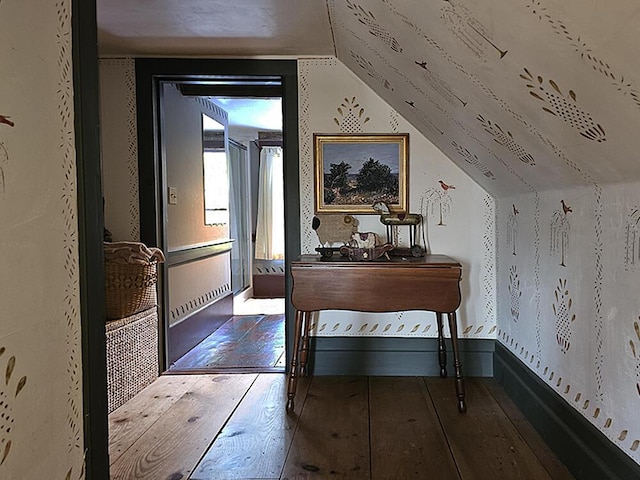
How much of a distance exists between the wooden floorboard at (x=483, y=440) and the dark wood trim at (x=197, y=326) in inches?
64.0

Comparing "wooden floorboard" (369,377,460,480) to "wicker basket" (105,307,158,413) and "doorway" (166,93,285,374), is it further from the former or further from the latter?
"wicker basket" (105,307,158,413)

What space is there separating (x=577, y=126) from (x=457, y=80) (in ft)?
1.74

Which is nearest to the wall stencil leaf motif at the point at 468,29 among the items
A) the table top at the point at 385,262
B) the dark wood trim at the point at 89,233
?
the dark wood trim at the point at 89,233

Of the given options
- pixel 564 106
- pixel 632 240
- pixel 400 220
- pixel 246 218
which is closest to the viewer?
pixel 564 106

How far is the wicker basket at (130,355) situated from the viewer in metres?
2.29

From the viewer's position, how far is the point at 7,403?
784 millimetres

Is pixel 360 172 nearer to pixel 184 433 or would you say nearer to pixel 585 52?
pixel 184 433

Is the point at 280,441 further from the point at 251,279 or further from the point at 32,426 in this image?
the point at 251,279

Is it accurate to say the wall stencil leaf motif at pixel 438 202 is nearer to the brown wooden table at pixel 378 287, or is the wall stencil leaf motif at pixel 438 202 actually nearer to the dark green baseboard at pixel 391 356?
the brown wooden table at pixel 378 287

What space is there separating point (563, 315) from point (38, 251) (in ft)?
5.67

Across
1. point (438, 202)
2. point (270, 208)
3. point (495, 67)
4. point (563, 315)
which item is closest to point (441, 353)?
point (438, 202)

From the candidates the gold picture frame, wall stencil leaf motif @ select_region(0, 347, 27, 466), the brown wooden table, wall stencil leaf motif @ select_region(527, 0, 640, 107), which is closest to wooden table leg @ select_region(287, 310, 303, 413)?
the brown wooden table

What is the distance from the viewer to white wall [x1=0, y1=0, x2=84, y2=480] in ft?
2.59

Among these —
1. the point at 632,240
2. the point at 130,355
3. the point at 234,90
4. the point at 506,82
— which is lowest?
the point at 130,355
